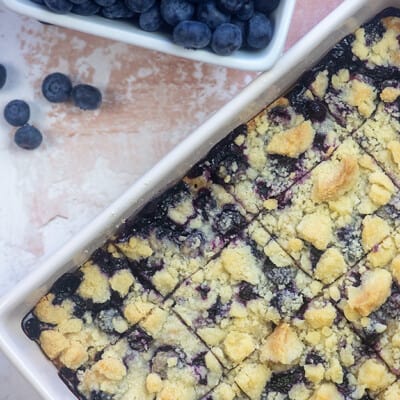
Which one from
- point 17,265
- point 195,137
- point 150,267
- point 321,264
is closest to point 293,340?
point 321,264

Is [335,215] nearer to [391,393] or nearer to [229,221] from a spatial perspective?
[229,221]

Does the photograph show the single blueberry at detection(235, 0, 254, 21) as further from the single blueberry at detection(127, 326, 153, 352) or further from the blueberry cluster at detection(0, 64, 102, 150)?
the single blueberry at detection(127, 326, 153, 352)

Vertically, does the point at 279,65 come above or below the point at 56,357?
above

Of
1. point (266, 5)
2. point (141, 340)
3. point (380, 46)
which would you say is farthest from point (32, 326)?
point (380, 46)

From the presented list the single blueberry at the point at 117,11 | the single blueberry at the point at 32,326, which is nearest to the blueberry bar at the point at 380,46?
the single blueberry at the point at 117,11

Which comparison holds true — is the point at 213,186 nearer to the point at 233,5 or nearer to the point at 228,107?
the point at 228,107

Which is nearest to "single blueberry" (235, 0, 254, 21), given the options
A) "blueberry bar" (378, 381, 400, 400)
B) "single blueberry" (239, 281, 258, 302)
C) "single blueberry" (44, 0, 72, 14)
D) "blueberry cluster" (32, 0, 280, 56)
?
"blueberry cluster" (32, 0, 280, 56)
